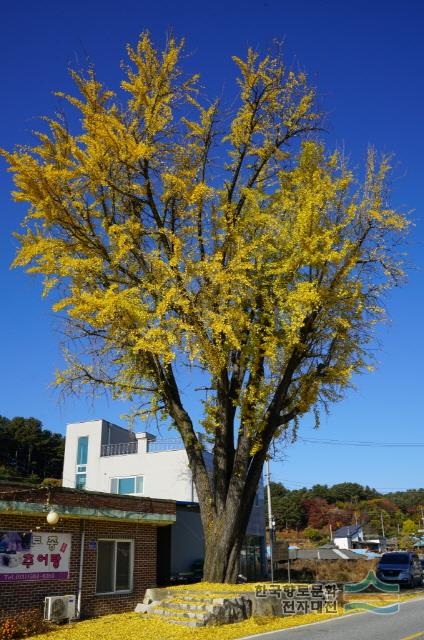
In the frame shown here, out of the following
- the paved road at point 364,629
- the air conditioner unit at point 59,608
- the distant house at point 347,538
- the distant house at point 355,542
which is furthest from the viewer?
the distant house at point 355,542

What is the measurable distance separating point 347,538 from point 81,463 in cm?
4925

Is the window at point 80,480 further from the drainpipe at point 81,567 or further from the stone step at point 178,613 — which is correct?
the stone step at point 178,613

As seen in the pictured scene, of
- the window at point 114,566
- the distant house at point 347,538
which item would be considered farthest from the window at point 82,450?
the distant house at point 347,538

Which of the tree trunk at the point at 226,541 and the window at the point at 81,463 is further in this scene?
the window at the point at 81,463

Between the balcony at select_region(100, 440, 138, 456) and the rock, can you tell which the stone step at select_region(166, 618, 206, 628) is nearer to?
the rock

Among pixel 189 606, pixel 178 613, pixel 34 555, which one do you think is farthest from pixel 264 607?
→ pixel 34 555

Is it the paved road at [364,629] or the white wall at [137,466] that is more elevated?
the white wall at [137,466]

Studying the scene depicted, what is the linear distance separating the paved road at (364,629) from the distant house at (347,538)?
59059 mm

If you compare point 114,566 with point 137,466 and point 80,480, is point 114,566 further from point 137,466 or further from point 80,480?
point 80,480

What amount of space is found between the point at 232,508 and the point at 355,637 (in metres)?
5.91

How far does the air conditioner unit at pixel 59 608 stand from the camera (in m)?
13.6

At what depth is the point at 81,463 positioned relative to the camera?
122 feet

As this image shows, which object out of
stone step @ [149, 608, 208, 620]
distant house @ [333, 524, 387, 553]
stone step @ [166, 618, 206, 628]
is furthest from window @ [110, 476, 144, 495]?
distant house @ [333, 524, 387, 553]

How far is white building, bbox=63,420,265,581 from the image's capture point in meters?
28.9
